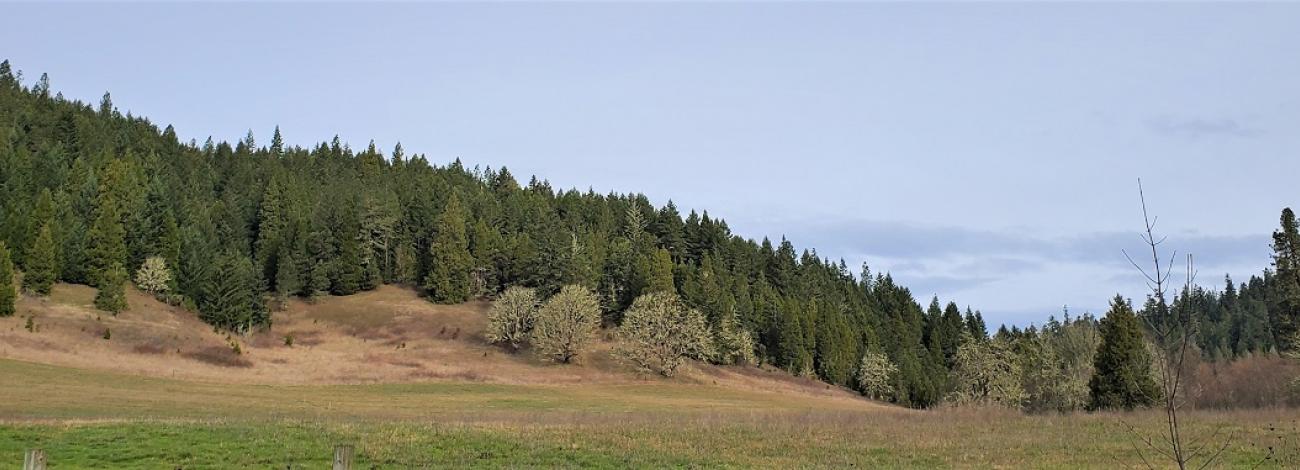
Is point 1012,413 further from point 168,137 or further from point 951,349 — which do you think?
point 168,137

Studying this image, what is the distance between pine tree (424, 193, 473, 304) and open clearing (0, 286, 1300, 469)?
436 centimetres

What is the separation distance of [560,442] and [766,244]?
147728 millimetres

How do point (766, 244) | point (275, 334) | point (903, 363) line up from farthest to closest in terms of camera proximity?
point (766, 244) → point (903, 363) → point (275, 334)

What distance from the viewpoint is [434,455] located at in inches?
1041

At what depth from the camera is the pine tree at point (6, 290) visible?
80000mm

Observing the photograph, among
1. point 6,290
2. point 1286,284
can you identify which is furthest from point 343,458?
point 6,290

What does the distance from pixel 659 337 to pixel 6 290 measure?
2546 inches

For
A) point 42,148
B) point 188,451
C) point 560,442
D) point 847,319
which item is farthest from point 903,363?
point 42,148

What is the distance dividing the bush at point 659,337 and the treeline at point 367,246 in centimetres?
1858

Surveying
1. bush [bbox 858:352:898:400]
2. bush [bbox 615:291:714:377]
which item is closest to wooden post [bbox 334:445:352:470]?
bush [bbox 615:291:714:377]

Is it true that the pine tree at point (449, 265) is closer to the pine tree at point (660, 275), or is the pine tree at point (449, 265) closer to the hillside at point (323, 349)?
the hillside at point (323, 349)

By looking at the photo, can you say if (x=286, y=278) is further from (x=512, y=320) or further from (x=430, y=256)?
(x=512, y=320)

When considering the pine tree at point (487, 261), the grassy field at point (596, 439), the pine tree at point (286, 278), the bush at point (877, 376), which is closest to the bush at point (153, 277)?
the pine tree at point (286, 278)

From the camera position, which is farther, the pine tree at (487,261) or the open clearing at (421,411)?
the pine tree at (487,261)
